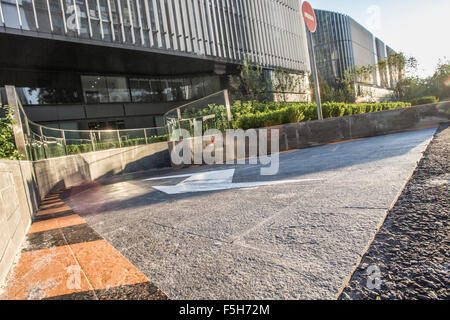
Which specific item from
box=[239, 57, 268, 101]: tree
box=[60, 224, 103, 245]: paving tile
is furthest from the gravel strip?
box=[239, 57, 268, 101]: tree

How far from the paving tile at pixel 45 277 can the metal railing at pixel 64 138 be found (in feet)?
13.5

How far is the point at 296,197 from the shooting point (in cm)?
266

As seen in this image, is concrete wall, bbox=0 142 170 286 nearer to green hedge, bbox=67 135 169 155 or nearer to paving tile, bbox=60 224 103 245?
green hedge, bbox=67 135 169 155

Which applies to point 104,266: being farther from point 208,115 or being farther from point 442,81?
point 442,81

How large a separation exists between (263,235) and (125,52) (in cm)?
1751

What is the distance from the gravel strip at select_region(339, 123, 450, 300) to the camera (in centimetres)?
101

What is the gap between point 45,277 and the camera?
1.68m

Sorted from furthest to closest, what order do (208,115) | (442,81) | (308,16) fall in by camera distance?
(442,81) < (208,115) < (308,16)

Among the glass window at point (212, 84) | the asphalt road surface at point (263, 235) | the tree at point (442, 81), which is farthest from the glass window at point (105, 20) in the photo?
the tree at point (442, 81)

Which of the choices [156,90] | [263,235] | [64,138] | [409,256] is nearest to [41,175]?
[64,138]

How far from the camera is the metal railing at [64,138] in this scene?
211 inches

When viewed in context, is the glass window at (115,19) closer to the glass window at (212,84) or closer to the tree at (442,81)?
the glass window at (212,84)
